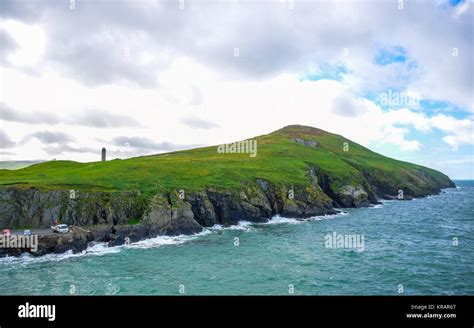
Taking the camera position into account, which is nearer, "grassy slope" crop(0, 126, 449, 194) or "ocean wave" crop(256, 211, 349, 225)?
"grassy slope" crop(0, 126, 449, 194)

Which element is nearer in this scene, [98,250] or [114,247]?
[98,250]

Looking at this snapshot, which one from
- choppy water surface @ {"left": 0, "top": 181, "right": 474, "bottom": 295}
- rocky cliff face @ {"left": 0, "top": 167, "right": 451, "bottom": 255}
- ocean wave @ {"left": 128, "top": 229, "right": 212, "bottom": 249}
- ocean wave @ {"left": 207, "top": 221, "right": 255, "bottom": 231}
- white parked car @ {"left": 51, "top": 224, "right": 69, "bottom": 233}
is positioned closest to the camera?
choppy water surface @ {"left": 0, "top": 181, "right": 474, "bottom": 295}

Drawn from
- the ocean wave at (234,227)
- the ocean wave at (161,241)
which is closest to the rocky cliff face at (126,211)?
the ocean wave at (234,227)

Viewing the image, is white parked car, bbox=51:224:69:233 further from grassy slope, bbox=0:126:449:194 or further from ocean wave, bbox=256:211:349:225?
ocean wave, bbox=256:211:349:225

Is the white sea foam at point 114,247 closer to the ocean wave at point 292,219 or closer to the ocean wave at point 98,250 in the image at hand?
the ocean wave at point 98,250

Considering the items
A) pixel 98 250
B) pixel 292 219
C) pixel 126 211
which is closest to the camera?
pixel 98 250

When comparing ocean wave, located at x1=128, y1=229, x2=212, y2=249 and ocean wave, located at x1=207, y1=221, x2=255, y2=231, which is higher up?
ocean wave, located at x1=207, y1=221, x2=255, y2=231

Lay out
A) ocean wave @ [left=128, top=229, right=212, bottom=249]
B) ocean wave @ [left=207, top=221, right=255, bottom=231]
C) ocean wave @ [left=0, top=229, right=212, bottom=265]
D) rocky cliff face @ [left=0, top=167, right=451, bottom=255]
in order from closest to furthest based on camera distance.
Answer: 1. ocean wave @ [left=0, top=229, right=212, bottom=265]
2. ocean wave @ [left=128, top=229, right=212, bottom=249]
3. rocky cliff face @ [left=0, top=167, right=451, bottom=255]
4. ocean wave @ [left=207, top=221, right=255, bottom=231]

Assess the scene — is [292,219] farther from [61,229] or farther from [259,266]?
[61,229]

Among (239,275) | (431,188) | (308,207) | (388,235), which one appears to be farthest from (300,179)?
(431,188)

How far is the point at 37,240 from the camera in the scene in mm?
53906

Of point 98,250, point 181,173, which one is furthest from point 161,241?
point 181,173

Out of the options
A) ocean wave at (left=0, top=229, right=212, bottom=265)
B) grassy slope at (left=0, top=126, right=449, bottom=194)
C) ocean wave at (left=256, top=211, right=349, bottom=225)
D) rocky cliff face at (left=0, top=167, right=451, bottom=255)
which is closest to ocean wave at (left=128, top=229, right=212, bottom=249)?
ocean wave at (left=0, top=229, right=212, bottom=265)

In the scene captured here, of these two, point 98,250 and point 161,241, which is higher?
point 161,241
